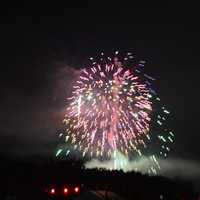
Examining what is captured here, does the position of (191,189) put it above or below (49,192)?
above

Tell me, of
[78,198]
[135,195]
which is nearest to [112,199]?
[78,198]

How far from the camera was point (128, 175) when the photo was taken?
486ft

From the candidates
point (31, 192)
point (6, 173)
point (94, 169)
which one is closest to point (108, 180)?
point (94, 169)

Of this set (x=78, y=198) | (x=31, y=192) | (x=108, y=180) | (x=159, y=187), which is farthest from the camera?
(x=159, y=187)

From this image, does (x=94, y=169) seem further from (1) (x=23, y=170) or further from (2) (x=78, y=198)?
(2) (x=78, y=198)

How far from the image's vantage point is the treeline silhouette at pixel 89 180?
110775 millimetres

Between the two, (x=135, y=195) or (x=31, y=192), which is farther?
(x=135, y=195)

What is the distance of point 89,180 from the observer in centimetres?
13012

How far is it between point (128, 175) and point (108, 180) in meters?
13.5

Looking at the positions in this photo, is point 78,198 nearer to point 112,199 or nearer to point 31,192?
point 112,199

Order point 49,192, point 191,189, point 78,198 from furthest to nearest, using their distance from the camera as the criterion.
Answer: point 191,189, point 49,192, point 78,198

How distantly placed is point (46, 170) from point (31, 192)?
3415cm

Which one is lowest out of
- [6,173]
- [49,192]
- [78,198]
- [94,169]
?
[78,198]

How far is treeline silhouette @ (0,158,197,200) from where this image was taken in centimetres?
11078
